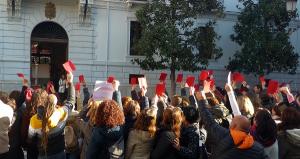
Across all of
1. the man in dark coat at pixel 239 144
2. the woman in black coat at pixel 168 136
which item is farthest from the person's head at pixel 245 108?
the man in dark coat at pixel 239 144

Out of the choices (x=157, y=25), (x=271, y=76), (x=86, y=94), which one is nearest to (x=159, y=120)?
(x=86, y=94)

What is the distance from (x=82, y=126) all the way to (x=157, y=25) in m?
13.7

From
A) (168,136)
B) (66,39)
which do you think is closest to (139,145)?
(168,136)

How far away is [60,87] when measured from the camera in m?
20.1

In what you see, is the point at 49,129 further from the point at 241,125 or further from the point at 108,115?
the point at 241,125

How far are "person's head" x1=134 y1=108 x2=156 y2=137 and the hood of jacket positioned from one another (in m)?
1.47

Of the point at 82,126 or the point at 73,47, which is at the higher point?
the point at 73,47

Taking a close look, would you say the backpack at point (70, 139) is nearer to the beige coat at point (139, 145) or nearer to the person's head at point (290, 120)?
the beige coat at point (139, 145)

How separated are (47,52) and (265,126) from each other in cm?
1878

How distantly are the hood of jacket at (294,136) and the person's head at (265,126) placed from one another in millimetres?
237

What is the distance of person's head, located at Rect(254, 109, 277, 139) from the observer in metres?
4.68

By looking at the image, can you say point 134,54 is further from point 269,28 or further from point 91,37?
point 269,28

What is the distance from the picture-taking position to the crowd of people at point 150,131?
462 centimetres

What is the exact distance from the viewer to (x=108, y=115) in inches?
196
